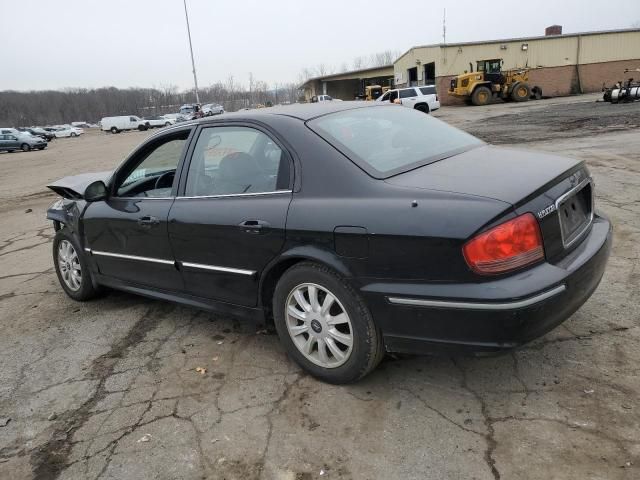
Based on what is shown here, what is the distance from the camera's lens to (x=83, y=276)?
4.59 metres

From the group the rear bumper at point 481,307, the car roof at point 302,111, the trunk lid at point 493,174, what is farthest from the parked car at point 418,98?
the rear bumper at point 481,307

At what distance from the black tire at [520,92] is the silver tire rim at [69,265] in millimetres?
34975

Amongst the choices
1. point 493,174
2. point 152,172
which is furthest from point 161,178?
point 493,174

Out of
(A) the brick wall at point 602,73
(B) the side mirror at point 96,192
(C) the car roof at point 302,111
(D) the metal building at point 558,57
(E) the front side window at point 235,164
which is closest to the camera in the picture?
(E) the front side window at point 235,164

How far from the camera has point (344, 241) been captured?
2.67 meters

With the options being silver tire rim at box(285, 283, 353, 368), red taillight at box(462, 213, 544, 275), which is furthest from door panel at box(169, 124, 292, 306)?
red taillight at box(462, 213, 544, 275)

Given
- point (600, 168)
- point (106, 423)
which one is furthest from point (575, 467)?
point (600, 168)

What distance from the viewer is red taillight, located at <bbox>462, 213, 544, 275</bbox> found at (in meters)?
2.35

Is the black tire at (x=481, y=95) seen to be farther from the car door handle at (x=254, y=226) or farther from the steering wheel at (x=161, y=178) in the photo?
the car door handle at (x=254, y=226)

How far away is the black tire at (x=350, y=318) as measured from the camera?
2.72 m

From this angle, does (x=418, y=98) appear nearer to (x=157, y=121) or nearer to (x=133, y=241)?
(x=133, y=241)

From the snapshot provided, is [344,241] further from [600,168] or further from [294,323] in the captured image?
[600,168]

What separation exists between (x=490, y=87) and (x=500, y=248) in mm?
35398

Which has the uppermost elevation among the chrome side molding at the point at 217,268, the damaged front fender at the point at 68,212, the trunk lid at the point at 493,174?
the trunk lid at the point at 493,174
